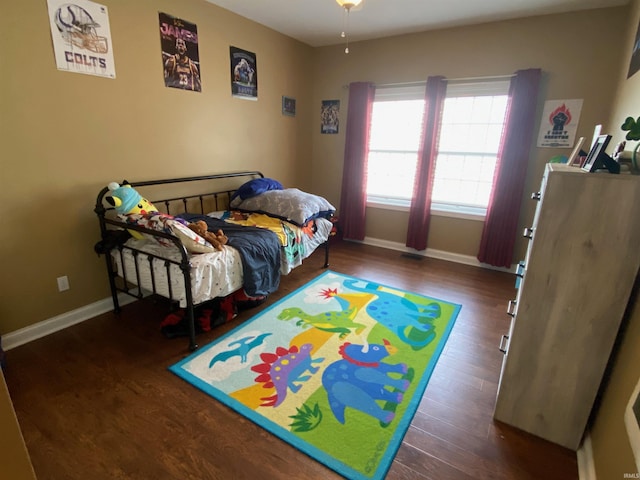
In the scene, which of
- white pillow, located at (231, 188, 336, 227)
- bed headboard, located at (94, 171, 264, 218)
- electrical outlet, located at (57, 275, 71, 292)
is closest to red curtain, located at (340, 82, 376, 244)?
white pillow, located at (231, 188, 336, 227)

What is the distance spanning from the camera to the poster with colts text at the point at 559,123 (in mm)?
3002

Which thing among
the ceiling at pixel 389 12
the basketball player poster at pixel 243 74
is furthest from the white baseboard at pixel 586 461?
the basketball player poster at pixel 243 74

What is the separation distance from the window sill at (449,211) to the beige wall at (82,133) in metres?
2.10

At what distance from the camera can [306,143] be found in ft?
14.5

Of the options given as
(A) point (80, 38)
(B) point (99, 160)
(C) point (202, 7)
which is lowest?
(B) point (99, 160)

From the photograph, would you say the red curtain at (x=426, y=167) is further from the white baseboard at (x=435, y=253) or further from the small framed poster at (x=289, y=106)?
the small framed poster at (x=289, y=106)

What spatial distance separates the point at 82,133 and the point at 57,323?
1.33 metres

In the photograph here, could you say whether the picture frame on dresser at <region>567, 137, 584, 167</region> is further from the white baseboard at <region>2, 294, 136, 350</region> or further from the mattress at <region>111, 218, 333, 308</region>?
the white baseboard at <region>2, 294, 136, 350</region>

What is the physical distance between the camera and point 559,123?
3068 millimetres

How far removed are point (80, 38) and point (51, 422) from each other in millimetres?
2279

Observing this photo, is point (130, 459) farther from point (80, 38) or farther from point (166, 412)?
point (80, 38)

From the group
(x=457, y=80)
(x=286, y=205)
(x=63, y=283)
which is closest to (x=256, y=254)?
(x=286, y=205)

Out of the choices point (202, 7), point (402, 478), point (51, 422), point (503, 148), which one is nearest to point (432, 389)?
point (402, 478)

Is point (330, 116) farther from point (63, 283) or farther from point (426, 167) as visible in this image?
point (63, 283)
